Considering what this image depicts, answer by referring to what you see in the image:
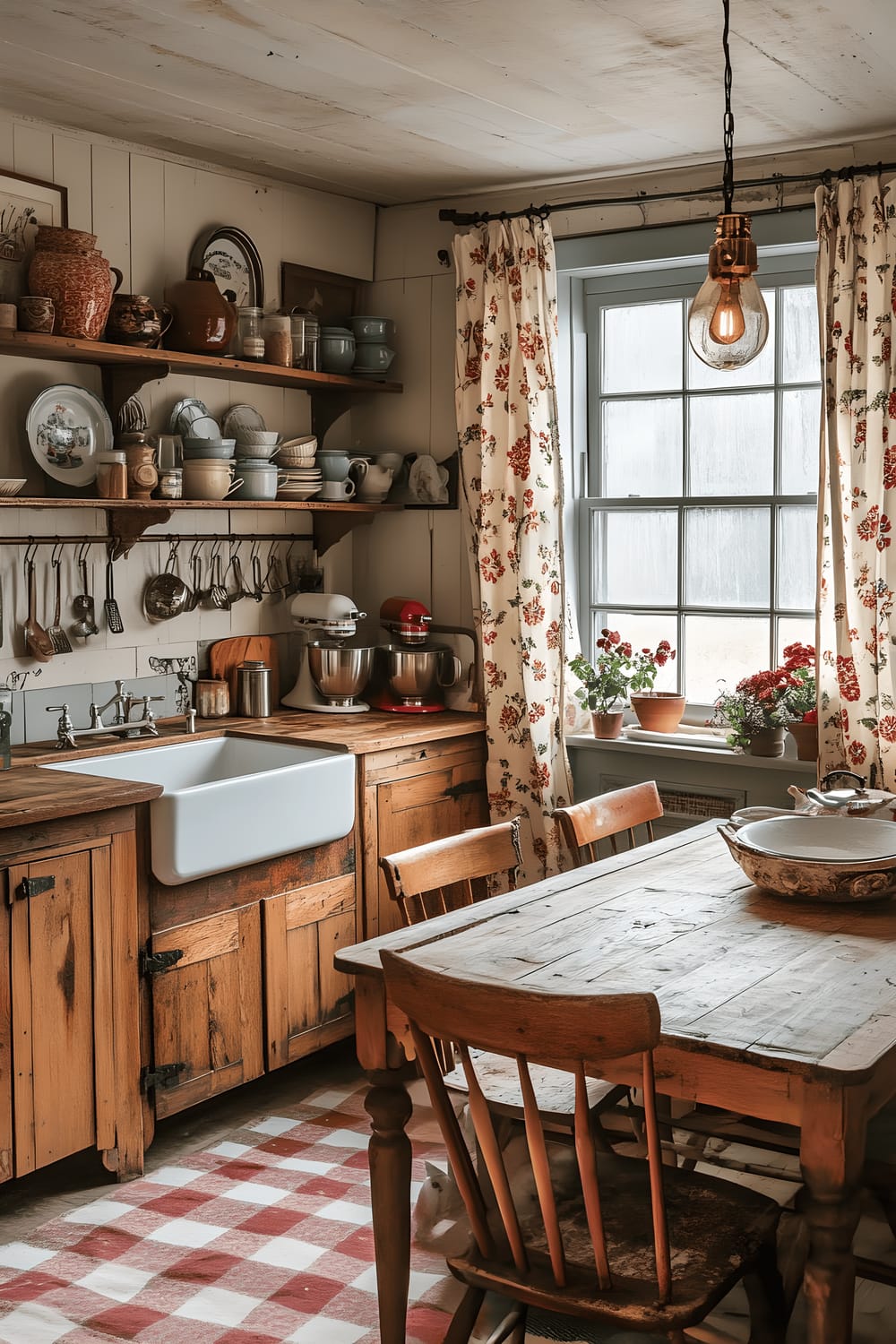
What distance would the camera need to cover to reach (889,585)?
3.44m

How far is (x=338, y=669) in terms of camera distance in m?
4.12

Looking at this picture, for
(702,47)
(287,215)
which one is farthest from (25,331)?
(702,47)

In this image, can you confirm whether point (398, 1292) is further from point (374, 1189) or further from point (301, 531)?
point (301, 531)

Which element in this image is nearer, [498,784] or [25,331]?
[25,331]

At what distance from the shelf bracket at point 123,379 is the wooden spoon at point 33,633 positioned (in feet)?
1.71

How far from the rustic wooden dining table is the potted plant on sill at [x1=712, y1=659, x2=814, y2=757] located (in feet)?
3.47

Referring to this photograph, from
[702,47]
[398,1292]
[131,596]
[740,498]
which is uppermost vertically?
[702,47]

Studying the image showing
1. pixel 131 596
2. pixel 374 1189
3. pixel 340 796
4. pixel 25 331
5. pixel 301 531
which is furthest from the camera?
pixel 301 531

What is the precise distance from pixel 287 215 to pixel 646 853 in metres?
2.55

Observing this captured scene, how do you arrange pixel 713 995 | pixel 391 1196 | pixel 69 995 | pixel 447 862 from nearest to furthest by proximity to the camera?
1. pixel 713 995
2. pixel 391 1196
3. pixel 447 862
4. pixel 69 995

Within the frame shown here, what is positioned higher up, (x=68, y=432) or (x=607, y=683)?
(x=68, y=432)

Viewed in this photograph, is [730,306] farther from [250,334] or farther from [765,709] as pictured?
[250,334]

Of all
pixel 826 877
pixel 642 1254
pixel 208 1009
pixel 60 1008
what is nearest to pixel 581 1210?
pixel 642 1254

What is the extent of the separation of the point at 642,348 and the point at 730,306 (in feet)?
6.84
